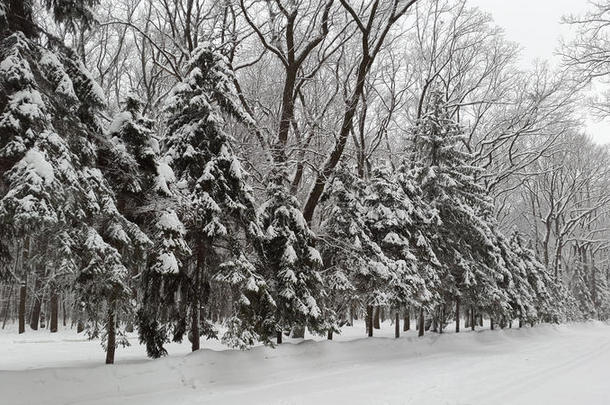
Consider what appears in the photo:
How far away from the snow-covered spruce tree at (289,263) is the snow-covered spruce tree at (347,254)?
137 cm

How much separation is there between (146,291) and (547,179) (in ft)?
135

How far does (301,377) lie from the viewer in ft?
35.3

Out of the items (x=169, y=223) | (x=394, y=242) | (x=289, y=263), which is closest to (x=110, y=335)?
(x=169, y=223)

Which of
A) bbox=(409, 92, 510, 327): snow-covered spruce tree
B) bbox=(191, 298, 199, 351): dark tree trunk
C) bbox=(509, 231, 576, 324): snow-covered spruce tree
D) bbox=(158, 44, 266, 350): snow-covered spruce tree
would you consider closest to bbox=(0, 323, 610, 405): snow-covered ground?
bbox=(191, 298, 199, 351): dark tree trunk

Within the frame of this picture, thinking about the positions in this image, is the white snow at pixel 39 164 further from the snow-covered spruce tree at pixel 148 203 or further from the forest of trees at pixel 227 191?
the snow-covered spruce tree at pixel 148 203

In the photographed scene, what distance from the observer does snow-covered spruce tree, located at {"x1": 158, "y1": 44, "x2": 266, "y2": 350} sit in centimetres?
1073

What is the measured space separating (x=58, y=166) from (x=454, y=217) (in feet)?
55.9

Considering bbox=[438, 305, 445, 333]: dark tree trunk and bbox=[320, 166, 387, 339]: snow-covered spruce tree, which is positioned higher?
bbox=[320, 166, 387, 339]: snow-covered spruce tree

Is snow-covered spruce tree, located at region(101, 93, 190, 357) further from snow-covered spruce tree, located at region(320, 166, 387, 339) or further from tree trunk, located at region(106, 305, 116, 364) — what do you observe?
snow-covered spruce tree, located at region(320, 166, 387, 339)

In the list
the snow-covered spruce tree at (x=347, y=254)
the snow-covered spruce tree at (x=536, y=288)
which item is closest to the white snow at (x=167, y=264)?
the snow-covered spruce tree at (x=347, y=254)

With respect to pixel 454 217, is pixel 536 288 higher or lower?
lower

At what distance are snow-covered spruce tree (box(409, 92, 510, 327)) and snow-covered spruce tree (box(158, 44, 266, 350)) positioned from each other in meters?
10.9

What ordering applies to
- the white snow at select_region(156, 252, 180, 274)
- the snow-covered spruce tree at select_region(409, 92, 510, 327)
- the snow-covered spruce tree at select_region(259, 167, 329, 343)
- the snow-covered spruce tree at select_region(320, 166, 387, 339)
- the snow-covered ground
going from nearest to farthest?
the snow-covered ground → the white snow at select_region(156, 252, 180, 274) → the snow-covered spruce tree at select_region(259, 167, 329, 343) → the snow-covered spruce tree at select_region(320, 166, 387, 339) → the snow-covered spruce tree at select_region(409, 92, 510, 327)

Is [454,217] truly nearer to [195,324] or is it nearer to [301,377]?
[301,377]
